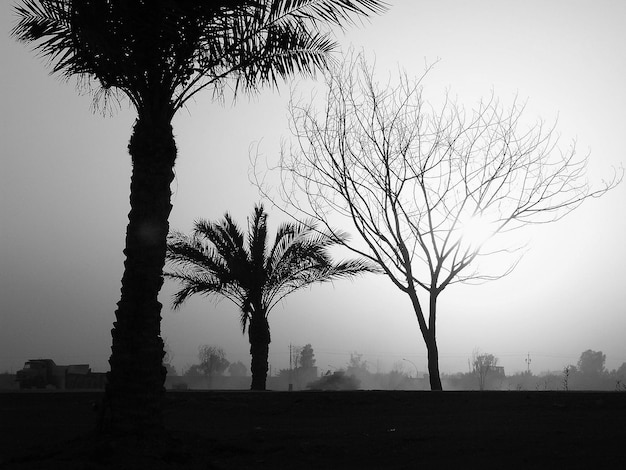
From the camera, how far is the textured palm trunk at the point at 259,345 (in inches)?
908

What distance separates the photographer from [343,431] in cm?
785

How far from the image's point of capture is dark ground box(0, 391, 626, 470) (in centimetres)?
628

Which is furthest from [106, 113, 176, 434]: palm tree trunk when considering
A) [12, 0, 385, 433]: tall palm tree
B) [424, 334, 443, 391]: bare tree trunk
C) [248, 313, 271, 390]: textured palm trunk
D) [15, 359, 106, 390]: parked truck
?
[15, 359, 106, 390]: parked truck

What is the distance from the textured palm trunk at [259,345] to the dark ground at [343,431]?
1252 centimetres

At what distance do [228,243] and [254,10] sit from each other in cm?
1475

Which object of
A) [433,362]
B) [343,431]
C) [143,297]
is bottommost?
[343,431]

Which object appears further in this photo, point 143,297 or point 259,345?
point 259,345

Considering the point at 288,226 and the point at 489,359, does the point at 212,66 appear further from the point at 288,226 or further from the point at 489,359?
the point at 489,359

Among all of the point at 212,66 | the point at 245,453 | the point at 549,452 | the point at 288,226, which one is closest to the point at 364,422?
the point at 245,453

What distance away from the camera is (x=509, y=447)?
6500 millimetres

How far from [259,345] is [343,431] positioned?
15.6m

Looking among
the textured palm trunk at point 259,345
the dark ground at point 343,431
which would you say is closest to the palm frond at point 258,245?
the textured palm trunk at point 259,345

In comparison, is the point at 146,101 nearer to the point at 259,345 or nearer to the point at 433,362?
the point at 433,362

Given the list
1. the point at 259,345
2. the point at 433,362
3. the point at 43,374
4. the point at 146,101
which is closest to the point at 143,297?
A: the point at 146,101
